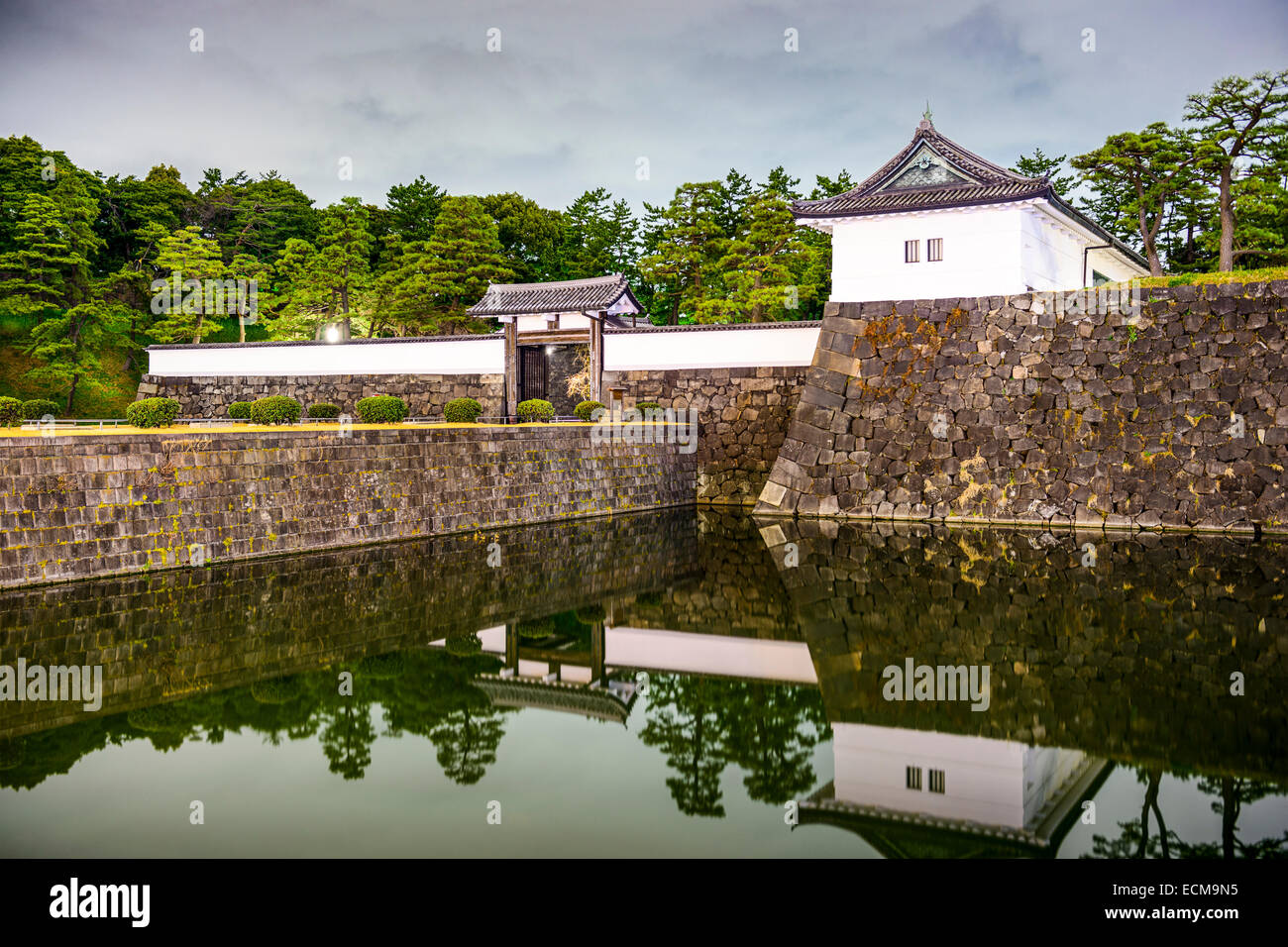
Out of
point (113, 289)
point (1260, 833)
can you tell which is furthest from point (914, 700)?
point (113, 289)

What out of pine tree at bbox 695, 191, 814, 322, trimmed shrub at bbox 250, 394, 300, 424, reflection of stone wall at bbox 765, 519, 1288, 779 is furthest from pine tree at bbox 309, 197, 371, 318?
reflection of stone wall at bbox 765, 519, 1288, 779

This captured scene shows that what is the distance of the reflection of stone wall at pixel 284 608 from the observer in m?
7.32

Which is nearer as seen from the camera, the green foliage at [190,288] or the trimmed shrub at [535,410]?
the trimmed shrub at [535,410]

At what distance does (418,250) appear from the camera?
32.8 m

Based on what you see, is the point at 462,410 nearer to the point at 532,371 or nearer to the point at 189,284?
the point at 532,371

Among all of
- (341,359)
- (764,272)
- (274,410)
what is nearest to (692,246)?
(764,272)

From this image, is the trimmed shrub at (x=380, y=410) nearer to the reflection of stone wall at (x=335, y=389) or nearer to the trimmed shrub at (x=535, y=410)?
the trimmed shrub at (x=535, y=410)

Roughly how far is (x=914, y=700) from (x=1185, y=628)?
3564 mm

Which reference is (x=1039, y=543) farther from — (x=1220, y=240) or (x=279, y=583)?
(x=1220, y=240)

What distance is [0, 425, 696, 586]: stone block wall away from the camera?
10.1 meters

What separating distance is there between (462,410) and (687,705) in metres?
13.8

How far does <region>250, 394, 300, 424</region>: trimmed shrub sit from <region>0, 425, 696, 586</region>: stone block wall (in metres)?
3.20

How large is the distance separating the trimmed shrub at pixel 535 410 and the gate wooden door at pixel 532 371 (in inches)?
105

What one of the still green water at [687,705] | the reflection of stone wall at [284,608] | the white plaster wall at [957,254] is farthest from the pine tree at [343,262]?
the still green water at [687,705]
